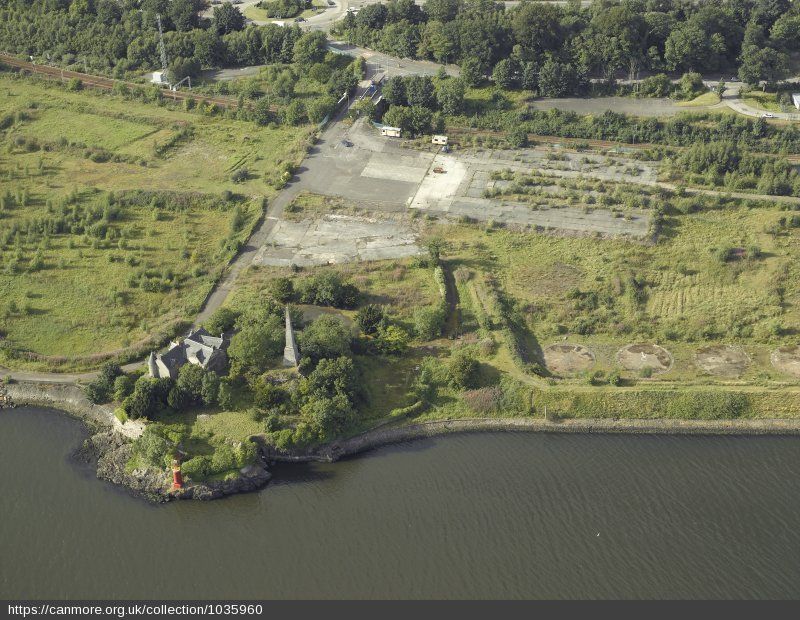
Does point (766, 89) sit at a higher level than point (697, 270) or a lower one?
higher

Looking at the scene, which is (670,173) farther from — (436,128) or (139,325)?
(139,325)

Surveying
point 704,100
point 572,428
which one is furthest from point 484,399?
point 704,100

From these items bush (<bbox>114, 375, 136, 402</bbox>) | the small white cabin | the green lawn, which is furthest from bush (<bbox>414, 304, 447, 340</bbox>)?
the green lawn

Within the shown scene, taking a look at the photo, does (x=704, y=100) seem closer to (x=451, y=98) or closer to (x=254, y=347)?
(x=451, y=98)

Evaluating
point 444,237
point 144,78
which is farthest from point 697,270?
point 144,78

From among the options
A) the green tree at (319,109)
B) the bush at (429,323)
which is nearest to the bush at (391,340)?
Answer: the bush at (429,323)

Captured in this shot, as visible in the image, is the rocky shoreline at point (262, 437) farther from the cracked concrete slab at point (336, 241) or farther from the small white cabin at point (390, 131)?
the small white cabin at point (390, 131)

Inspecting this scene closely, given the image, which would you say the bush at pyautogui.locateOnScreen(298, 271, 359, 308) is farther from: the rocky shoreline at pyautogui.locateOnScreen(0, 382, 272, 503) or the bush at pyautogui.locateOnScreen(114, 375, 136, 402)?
the rocky shoreline at pyautogui.locateOnScreen(0, 382, 272, 503)
